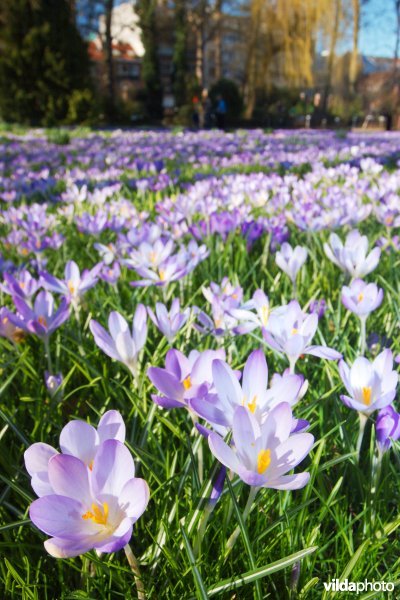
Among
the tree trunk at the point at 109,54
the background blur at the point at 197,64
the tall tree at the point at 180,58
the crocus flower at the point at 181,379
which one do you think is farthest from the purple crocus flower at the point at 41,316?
the tall tree at the point at 180,58

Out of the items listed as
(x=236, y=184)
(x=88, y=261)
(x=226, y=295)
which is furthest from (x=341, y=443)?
(x=236, y=184)

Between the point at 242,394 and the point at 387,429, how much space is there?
201 mm

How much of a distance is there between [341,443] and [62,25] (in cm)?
1943

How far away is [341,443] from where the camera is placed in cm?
80

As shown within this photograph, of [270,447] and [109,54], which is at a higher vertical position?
[109,54]

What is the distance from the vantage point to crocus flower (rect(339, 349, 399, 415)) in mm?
605

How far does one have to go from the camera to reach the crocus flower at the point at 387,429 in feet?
1.94

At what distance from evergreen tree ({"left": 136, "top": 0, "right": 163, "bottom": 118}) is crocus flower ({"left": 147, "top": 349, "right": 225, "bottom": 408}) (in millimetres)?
→ 31934

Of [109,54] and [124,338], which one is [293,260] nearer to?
[124,338]

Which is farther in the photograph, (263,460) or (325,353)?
(325,353)

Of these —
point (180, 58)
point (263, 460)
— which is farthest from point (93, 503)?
point (180, 58)

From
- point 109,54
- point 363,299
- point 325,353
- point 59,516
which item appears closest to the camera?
point 59,516

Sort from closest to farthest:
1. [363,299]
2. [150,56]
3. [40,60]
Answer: [363,299]
[40,60]
[150,56]

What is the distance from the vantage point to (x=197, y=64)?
90.0ft
